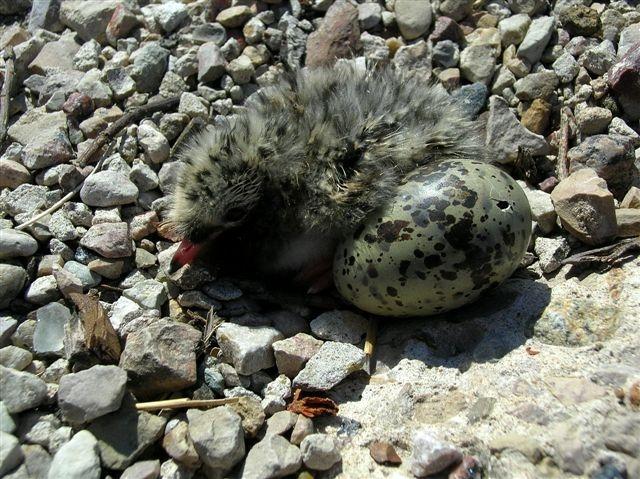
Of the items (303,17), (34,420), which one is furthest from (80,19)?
(34,420)

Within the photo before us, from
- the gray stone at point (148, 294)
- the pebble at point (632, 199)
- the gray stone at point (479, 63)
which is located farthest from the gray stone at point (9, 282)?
the pebble at point (632, 199)

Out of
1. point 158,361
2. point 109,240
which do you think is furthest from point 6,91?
point 158,361

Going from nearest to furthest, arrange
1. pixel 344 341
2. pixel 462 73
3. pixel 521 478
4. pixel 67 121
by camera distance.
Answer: pixel 521 478 → pixel 344 341 → pixel 67 121 → pixel 462 73

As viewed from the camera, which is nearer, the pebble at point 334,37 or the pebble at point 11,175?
the pebble at point 11,175

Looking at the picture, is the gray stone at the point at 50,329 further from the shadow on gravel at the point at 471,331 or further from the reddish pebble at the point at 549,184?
the reddish pebble at the point at 549,184

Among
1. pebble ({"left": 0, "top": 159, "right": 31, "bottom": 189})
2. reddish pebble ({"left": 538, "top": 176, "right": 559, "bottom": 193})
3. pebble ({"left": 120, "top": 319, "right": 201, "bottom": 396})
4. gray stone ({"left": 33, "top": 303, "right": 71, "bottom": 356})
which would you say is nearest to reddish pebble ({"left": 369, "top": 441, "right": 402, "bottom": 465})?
pebble ({"left": 120, "top": 319, "right": 201, "bottom": 396})

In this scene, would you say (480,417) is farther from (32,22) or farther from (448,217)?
(32,22)
